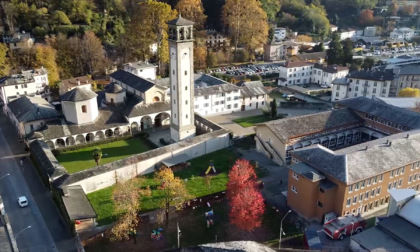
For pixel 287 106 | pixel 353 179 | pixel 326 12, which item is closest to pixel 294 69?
pixel 287 106

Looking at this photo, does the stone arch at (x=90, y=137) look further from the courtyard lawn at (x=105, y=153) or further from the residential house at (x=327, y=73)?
the residential house at (x=327, y=73)

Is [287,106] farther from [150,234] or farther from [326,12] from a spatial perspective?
[326,12]

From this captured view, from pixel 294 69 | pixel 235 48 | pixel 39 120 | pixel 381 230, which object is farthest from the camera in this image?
pixel 235 48

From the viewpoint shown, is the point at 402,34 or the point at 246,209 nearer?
the point at 246,209

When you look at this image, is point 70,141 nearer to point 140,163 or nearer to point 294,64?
point 140,163

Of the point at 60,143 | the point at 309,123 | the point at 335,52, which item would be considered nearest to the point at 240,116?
the point at 309,123
